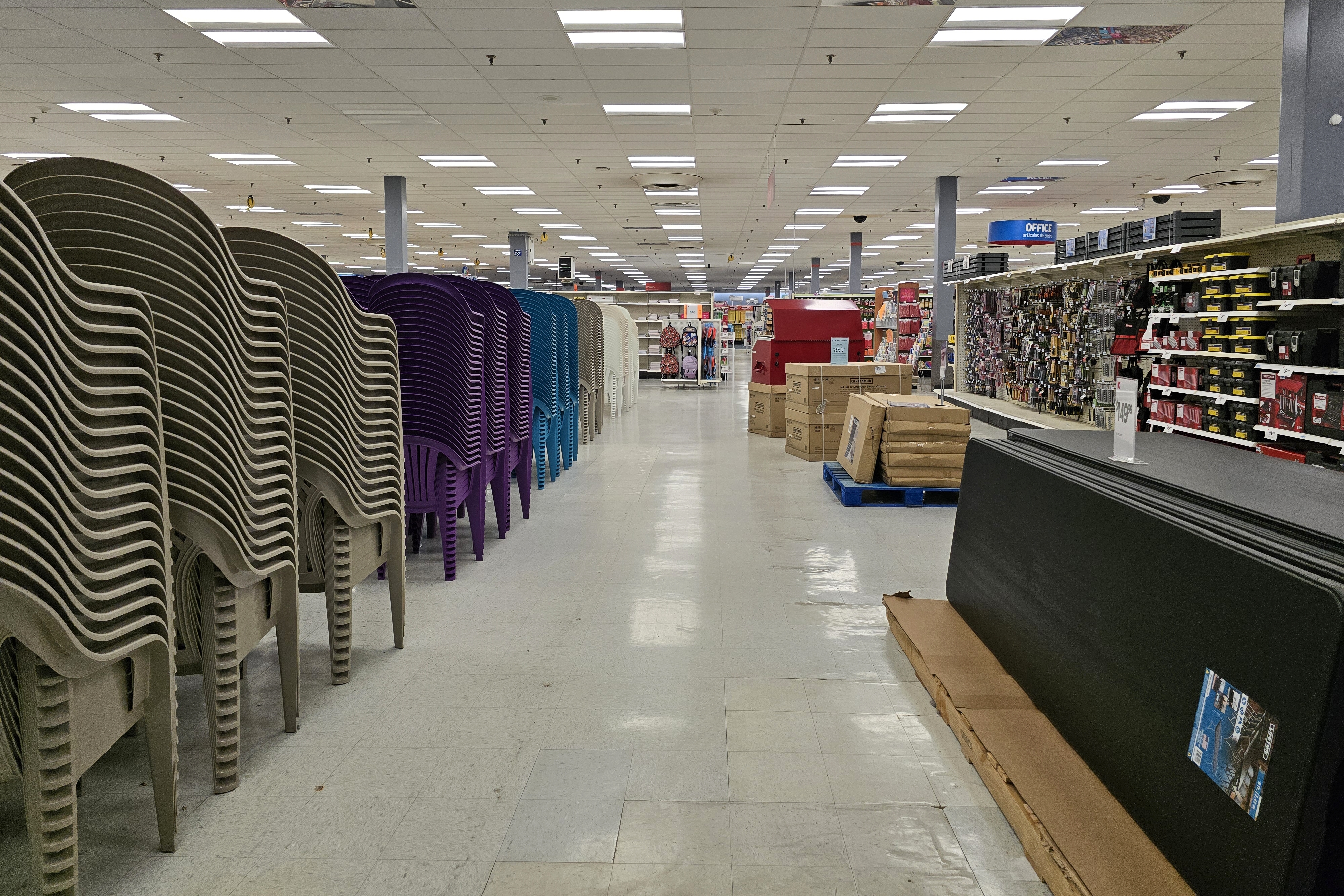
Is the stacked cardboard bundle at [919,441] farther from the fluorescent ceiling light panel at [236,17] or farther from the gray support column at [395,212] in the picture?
the gray support column at [395,212]

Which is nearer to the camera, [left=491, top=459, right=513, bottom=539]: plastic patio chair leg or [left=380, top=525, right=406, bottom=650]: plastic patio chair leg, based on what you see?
[left=380, top=525, right=406, bottom=650]: plastic patio chair leg

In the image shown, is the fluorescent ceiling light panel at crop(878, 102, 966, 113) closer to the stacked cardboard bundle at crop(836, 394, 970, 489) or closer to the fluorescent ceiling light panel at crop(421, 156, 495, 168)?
the stacked cardboard bundle at crop(836, 394, 970, 489)

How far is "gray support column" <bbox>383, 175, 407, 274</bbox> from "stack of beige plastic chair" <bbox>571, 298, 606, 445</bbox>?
562 cm

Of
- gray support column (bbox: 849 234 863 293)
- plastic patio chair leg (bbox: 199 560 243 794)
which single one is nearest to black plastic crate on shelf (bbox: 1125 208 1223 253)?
plastic patio chair leg (bbox: 199 560 243 794)

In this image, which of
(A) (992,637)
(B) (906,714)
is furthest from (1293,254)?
(B) (906,714)

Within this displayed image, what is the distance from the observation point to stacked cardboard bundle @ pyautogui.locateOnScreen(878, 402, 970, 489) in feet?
20.0

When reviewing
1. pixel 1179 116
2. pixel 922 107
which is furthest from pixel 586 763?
pixel 1179 116

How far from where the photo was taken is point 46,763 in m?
1.56

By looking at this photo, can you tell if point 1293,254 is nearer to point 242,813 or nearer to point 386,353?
point 386,353

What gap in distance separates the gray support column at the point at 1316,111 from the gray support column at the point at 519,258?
18.3m

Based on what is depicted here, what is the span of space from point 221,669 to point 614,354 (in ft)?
34.5

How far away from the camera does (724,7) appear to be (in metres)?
6.80

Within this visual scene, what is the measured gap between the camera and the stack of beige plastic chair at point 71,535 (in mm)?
1444

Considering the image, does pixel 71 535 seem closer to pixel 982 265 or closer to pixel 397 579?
pixel 397 579
